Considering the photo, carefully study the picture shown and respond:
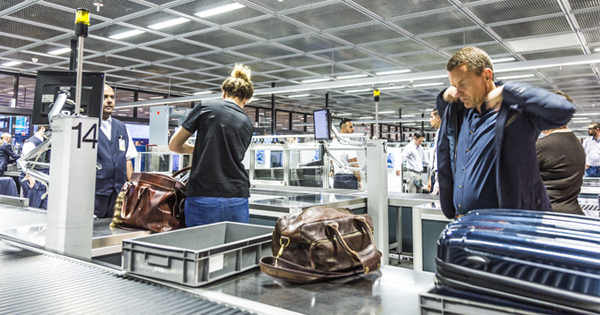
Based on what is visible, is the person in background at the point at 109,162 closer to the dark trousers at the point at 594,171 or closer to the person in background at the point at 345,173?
the person in background at the point at 345,173

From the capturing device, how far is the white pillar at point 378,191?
335cm

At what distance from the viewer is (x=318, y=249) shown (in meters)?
0.97

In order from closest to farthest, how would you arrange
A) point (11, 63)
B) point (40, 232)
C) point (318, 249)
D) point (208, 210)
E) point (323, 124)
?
point (318, 249) → point (40, 232) → point (208, 210) → point (323, 124) → point (11, 63)

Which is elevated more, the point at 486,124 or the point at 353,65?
the point at 353,65

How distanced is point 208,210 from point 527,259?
145cm

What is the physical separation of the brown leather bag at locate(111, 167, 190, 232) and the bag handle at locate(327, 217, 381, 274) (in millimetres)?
1108

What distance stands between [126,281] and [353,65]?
815 cm

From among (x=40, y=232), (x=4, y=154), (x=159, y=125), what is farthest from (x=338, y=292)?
(x=159, y=125)

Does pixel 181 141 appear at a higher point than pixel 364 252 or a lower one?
higher

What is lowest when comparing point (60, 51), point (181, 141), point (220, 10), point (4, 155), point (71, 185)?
point (71, 185)

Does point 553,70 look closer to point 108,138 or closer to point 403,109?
point 403,109

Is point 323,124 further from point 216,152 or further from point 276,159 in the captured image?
point 276,159

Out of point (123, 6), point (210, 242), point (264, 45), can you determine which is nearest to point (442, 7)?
point (264, 45)

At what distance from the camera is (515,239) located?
58 cm
